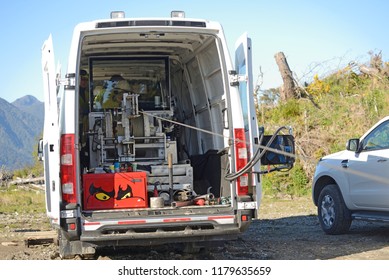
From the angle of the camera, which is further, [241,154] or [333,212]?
[333,212]

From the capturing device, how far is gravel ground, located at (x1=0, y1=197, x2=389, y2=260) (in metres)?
Result: 8.99

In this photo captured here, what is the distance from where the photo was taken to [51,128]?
25.0ft

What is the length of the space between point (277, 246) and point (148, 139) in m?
2.29

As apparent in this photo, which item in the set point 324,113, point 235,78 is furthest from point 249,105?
point 324,113

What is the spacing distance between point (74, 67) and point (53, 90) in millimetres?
360

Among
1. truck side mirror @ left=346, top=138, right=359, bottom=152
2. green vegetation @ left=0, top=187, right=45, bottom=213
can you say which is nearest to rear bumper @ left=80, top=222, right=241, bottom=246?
truck side mirror @ left=346, top=138, right=359, bottom=152

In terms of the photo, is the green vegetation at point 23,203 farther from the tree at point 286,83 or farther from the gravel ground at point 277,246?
the tree at point 286,83

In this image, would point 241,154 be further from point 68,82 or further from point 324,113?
point 324,113

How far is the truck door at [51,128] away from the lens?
7488 mm

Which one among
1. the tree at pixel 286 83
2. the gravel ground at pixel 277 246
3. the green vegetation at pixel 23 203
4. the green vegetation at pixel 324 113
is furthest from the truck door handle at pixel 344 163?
the tree at pixel 286 83

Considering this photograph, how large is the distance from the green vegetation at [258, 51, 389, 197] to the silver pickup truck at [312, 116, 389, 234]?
7.59 meters

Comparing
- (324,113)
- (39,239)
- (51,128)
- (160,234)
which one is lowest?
(39,239)
